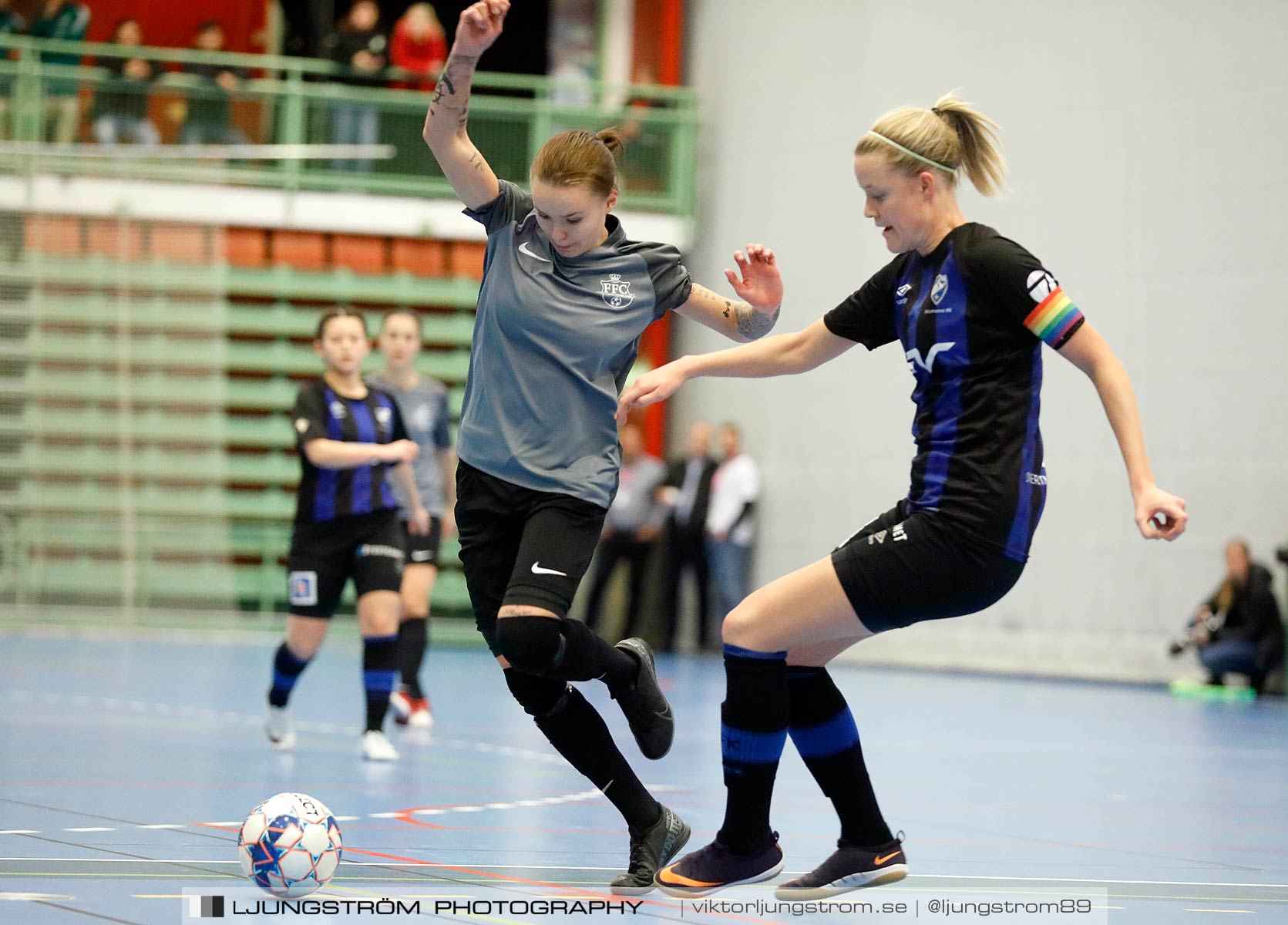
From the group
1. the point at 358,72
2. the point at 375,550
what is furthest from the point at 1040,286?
the point at 358,72

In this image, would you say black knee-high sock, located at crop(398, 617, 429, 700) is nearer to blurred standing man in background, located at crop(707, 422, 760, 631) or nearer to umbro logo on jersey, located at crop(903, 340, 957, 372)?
umbro logo on jersey, located at crop(903, 340, 957, 372)

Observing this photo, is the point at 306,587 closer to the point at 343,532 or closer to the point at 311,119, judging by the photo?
the point at 343,532

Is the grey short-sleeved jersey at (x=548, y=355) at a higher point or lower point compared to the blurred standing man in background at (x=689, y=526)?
higher

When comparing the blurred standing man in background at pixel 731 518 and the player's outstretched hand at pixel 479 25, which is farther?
the blurred standing man in background at pixel 731 518

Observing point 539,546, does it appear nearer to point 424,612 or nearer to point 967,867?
point 967,867

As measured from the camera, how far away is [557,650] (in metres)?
3.95

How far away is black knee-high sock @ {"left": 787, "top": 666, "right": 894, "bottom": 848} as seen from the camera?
4023 mm

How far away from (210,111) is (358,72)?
1494 millimetres

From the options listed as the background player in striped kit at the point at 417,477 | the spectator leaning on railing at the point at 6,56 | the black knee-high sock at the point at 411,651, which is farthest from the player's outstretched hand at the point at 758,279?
the spectator leaning on railing at the point at 6,56

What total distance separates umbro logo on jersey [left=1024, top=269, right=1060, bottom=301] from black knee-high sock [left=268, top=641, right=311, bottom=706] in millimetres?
4413

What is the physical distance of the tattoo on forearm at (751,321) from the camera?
4.51 metres

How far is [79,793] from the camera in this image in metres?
5.59

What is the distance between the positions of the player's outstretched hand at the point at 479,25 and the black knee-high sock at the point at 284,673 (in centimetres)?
382

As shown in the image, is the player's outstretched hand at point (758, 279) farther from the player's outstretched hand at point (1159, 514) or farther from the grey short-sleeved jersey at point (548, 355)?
the player's outstretched hand at point (1159, 514)
